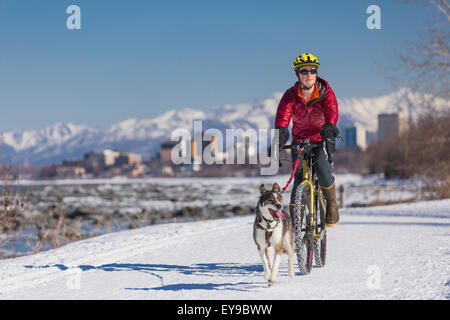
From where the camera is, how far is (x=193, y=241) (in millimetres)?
9812

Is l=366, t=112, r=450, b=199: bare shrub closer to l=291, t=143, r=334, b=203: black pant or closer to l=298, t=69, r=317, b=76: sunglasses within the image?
l=291, t=143, r=334, b=203: black pant

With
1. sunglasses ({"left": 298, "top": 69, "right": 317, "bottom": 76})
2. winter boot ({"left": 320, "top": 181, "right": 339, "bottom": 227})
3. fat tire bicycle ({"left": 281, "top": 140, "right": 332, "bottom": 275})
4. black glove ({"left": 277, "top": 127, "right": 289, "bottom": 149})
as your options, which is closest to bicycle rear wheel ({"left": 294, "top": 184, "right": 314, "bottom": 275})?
fat tire bicycle ({"left": 281, "top": 140, "right": 332, "bottom": 275})

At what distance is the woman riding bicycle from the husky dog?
548 mm

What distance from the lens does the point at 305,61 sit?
5.84 metres

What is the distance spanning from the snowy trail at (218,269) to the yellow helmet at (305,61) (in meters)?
2.34

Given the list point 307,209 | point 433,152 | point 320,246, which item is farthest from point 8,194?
point 433,152

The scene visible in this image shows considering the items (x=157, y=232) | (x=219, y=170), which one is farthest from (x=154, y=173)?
(x=157, y=232)

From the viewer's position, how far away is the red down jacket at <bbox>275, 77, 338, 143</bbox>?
237 inches

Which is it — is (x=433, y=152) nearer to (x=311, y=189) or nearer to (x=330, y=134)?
(x=311, y=189)

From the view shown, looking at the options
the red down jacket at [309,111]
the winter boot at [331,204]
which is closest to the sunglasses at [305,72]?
the red down jacket at [309,111]

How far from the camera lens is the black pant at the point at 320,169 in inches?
242

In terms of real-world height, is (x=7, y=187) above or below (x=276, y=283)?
above
